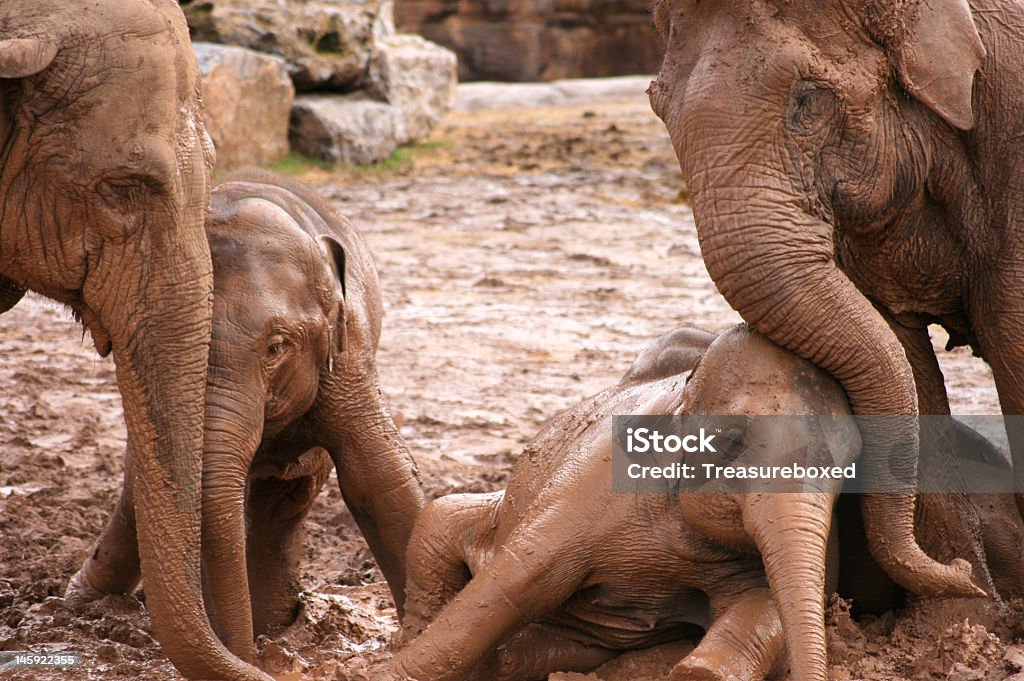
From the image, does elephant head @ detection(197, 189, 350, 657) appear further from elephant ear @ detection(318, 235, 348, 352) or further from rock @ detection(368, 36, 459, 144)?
rock @ detection(368, 36, 459, 144)

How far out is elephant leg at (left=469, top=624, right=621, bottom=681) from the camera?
151 inches

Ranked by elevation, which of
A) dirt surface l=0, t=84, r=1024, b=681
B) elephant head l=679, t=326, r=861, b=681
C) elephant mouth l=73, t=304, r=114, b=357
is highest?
elephant head l=679, t=326, r=861, b=681

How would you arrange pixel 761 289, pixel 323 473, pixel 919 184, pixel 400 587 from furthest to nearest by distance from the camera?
pixel 323 473
pixel 400 587
pixel 919 184
pixel 761 289

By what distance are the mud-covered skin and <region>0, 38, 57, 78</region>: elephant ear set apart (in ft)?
5.02

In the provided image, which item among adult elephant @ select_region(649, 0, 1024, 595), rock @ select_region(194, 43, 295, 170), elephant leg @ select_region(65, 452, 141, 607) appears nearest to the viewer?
adult elephant @ select_region(649, 0, 1024, 595)

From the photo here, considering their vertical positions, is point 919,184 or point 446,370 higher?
point 919,184

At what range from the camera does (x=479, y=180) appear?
13.7 meters

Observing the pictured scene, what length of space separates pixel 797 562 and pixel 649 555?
53 cm

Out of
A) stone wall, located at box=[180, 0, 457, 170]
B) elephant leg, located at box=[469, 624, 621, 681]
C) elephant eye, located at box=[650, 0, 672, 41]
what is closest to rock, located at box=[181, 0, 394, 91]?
stone wall, located at box=[180, 0, 457, 170]

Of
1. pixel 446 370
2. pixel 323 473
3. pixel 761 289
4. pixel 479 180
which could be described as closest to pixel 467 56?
pixel 479 180

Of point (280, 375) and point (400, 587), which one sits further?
point (400, 587)

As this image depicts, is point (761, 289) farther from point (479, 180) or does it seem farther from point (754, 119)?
point (479, 180)

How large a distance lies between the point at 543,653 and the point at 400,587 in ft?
3.02

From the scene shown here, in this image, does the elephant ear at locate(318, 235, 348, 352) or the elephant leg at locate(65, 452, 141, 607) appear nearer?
the elephant ear at locate(318, 235, 348, 352)
